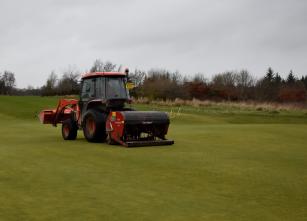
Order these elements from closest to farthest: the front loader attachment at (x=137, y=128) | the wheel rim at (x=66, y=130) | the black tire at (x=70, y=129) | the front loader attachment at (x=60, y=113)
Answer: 1. the front loader attachment at (x=137, y=128)
2. the black tire at (x=70, y=129)
3. the wheel rim at (x=66, y=130)
4. the front loader attachment at (x=60, y=113)

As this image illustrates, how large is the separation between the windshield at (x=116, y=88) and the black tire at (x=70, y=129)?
7.15ft

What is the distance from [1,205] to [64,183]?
175 cm

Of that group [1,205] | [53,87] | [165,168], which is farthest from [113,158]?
[53,87]

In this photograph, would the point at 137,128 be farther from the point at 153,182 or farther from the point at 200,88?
the point at 200,88

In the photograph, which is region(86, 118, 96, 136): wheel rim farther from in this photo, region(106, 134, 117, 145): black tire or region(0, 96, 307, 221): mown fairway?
region(0, 96, 307, 221): mown fairway

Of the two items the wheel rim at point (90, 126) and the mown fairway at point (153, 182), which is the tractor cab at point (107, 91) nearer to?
the wheel rim at point (90, 126)

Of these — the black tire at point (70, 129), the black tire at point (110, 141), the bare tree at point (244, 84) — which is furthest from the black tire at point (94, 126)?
the bare tree at point (244, 84)

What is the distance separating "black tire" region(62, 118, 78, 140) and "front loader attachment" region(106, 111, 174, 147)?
2396 millimetres

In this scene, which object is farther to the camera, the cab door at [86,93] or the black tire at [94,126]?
the cab door at [86,93]

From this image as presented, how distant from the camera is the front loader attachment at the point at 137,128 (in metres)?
14.7

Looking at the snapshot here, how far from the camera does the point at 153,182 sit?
27.7 feet

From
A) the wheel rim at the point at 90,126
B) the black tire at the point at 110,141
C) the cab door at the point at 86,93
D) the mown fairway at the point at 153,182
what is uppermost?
the cab door at the point at 86,93

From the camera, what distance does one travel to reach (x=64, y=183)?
326 inches

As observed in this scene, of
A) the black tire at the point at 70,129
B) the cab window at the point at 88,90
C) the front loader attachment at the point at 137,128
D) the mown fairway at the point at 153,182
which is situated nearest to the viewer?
the mown fairway at the point at 153,182
